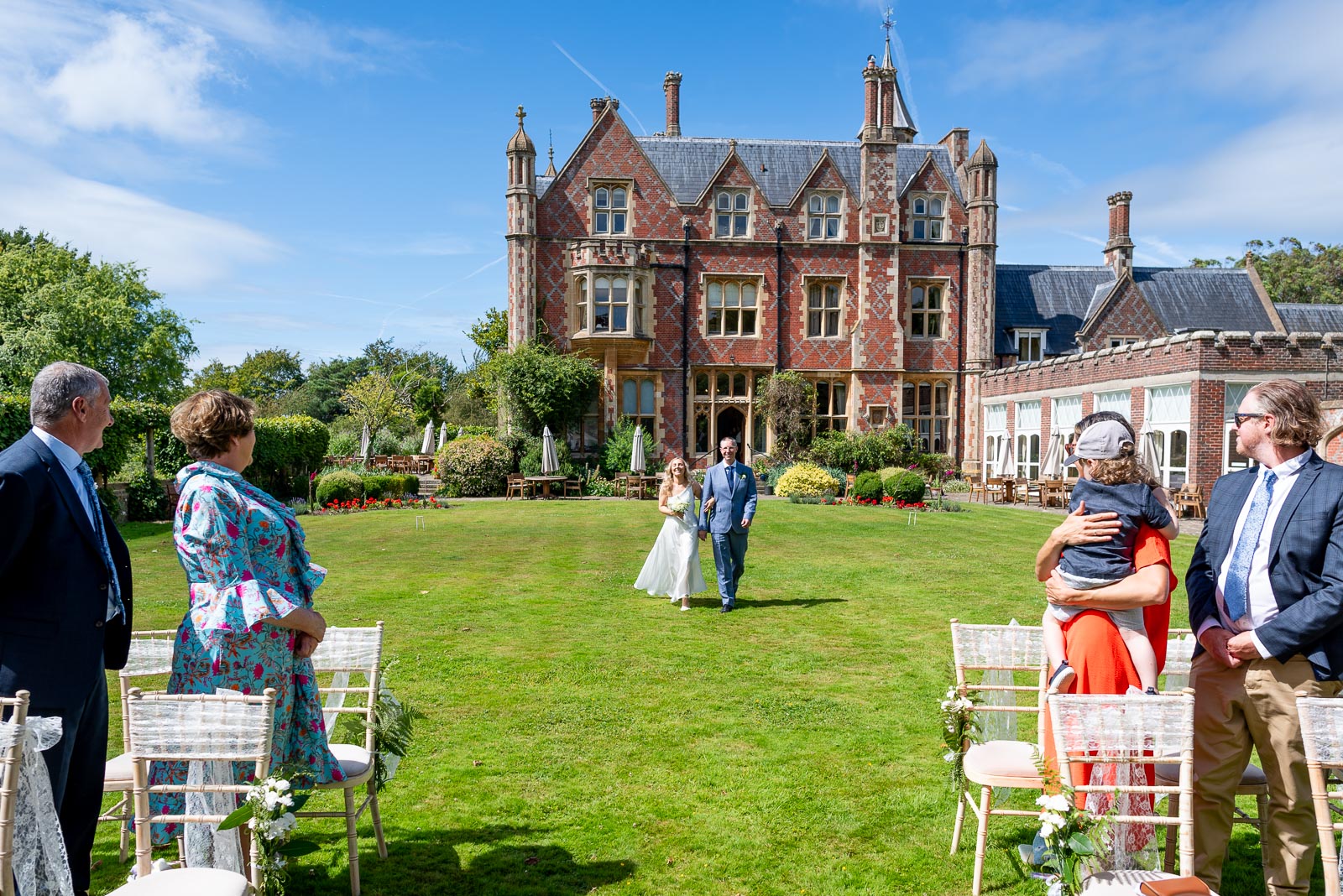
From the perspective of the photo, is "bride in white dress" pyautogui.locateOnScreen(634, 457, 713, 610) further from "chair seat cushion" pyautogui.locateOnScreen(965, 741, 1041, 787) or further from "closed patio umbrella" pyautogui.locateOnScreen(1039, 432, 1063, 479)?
"closed patio umbrella" pyautogui.locateOnScreen(1039, 432, 1063, 479)

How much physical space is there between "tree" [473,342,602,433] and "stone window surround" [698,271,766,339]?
4133mm

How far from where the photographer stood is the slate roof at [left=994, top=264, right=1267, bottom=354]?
3102 centimetres

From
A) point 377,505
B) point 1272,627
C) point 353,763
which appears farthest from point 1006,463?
point 353,763

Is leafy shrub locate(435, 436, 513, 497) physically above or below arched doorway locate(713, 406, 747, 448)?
below

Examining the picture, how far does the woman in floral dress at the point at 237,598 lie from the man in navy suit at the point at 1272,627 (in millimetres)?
3479

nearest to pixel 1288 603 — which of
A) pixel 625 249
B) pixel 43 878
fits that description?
pixel 43 878

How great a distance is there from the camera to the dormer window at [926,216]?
97.4ft

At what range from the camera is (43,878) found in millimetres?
2773

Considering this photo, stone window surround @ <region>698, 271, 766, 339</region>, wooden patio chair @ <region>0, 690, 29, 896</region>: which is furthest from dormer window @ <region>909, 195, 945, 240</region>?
wooden patio chair @ <region>0, 690, 29, 896</region>

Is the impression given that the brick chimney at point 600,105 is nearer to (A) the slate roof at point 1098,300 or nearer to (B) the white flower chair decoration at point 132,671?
(A) the slate roof at point 1098,300

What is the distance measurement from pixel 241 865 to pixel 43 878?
0.67 meters

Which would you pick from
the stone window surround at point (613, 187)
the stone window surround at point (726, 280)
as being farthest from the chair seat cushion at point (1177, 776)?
the stone window surround at point (613, 187)

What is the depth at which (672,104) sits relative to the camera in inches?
1252

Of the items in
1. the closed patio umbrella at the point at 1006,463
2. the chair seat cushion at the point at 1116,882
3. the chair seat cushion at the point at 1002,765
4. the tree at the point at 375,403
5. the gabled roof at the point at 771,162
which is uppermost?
the gabled roof at the point at 771,162
